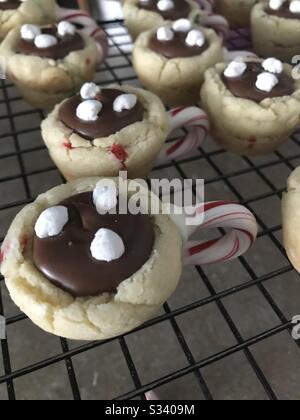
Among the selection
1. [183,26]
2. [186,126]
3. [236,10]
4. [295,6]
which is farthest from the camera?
[236,10]

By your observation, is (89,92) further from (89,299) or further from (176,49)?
(89,299)

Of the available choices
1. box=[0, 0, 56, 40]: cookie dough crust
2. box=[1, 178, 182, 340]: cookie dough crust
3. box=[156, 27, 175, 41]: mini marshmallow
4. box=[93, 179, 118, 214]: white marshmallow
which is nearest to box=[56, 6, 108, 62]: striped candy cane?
box=[0, 0, 56, 40]: cookie dough crust

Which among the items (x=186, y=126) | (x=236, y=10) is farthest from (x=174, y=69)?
(x=236, y=10)

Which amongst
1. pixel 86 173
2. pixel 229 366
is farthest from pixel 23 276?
pixel 229 366

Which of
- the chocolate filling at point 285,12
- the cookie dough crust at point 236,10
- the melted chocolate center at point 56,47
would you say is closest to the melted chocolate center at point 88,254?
the melted chocolate center at point 56,47

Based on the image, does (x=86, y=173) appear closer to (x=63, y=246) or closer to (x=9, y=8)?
(x=63, y=246)

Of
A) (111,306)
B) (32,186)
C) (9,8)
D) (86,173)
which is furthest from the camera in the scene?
(32,186)

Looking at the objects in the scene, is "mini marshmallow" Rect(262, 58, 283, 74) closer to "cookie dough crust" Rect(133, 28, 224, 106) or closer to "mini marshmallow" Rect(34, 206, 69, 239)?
"cookie dough crust" Rect(133, 28, 224, 106)
